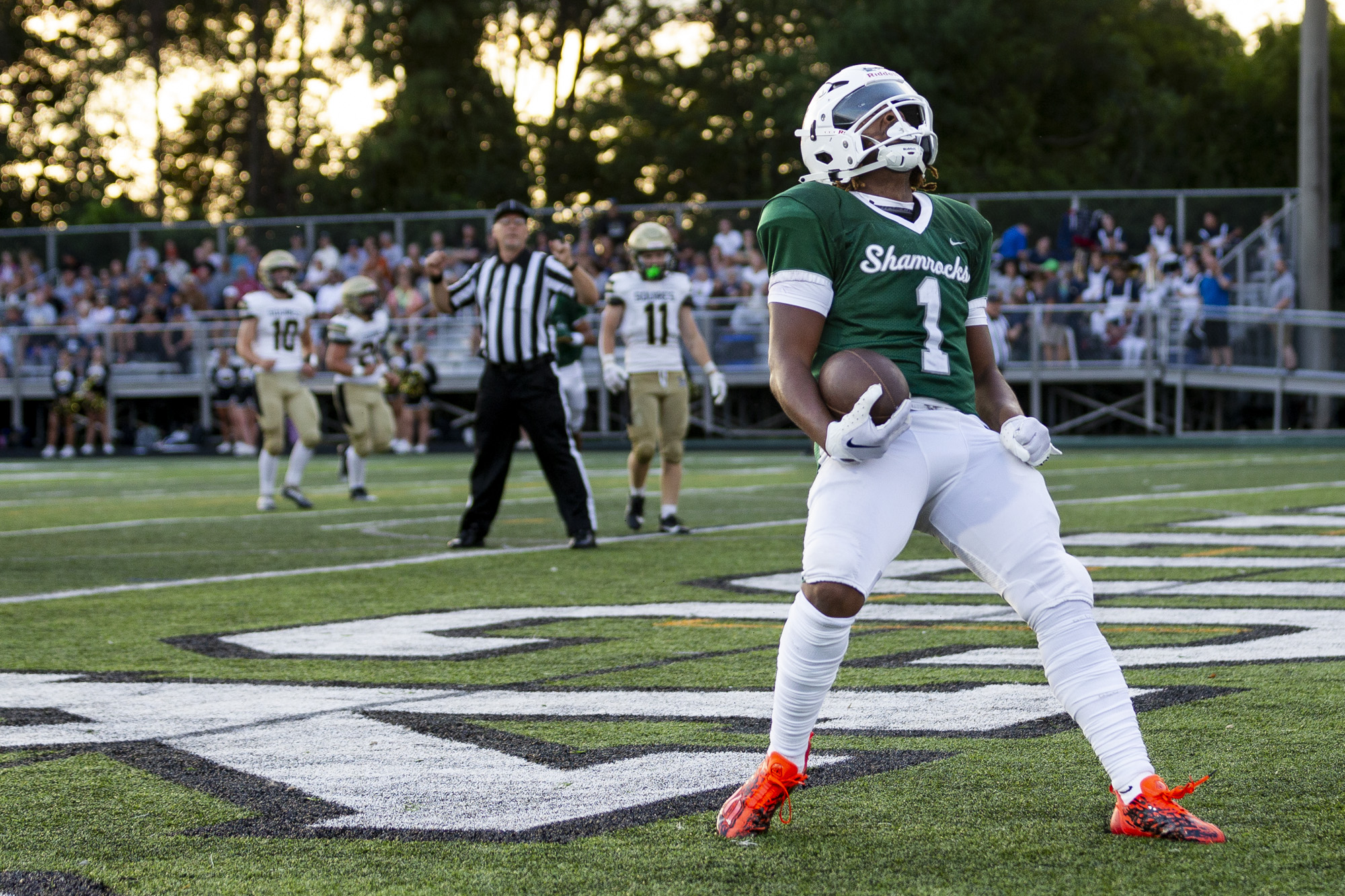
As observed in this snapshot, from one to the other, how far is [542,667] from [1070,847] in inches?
99.6

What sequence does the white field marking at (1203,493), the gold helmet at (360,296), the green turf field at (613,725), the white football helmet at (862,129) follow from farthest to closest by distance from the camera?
the gold helmet at (360,296) → the white field marking at (1203,493) → the white football helmet at (862,129) → the green turf field at (613,725)

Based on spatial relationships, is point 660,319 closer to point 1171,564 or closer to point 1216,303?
point 1171,564

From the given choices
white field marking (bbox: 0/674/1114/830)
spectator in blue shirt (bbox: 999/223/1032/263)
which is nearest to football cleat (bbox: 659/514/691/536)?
white field marking (bbox: 0/674/1114/830)

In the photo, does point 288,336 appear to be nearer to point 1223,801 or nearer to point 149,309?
point 1223,801

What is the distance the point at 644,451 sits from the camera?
35.6 feet

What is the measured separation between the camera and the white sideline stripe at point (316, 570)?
7709 mm

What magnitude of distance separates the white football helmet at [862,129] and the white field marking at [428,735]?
1457 millimetres

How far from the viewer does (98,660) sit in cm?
573

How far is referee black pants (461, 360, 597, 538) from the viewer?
9.45 m

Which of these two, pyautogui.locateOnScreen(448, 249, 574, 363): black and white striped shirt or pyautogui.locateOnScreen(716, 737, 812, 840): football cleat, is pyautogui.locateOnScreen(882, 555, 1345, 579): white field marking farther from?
pyautogui.locateOnScreen(716, 737, 812, 840): football cleat

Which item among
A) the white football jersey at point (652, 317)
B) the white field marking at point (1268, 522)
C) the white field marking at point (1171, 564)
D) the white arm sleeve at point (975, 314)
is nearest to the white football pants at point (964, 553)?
the white arm sleeve at point (975, 314)

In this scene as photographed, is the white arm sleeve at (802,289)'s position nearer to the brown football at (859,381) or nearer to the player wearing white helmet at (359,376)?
the brown football at (859,381)

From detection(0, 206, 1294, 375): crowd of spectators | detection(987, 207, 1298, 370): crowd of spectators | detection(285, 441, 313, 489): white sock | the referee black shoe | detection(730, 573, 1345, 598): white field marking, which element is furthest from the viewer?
detection(0, 206, 1294, 375): crowd of spectators

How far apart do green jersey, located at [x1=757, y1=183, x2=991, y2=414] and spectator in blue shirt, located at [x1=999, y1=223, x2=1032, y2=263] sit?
19.6m
